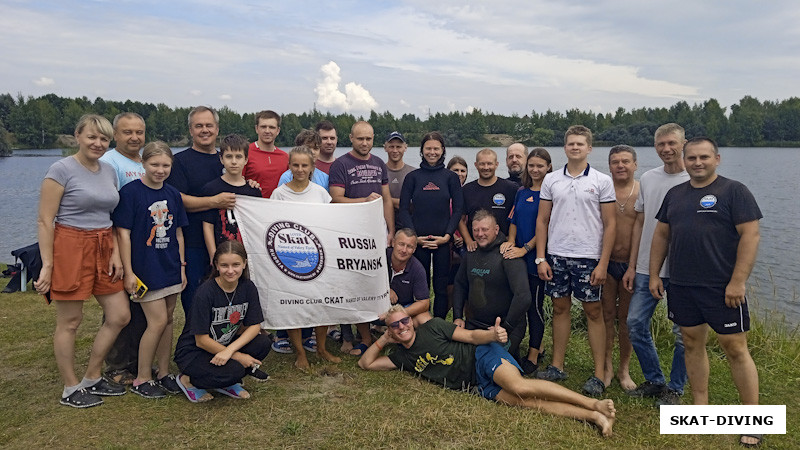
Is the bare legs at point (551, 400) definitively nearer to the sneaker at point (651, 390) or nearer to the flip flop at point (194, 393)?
the sneaker at point (651, 390)

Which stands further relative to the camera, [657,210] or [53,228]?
[657,210]

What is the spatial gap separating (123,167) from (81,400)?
2057 mm

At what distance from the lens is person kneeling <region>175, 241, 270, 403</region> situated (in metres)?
4.56

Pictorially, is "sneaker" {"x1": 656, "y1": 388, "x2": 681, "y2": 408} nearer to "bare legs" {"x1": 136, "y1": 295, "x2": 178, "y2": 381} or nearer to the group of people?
the group of people

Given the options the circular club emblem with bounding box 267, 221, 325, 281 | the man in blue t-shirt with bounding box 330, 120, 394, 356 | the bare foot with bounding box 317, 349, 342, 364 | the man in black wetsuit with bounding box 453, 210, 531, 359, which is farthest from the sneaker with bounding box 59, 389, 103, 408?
the man in black wetsuit with bounding box 453, 210, 531, 359

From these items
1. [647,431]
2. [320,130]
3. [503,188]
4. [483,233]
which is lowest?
[647,431]

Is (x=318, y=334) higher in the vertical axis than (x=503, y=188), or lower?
lower

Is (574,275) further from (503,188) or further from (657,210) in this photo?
(503,188)

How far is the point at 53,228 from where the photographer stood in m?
4.25

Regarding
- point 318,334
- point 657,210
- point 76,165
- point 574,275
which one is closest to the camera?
point 76,165

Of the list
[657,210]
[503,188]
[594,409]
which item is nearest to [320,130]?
[503,188]

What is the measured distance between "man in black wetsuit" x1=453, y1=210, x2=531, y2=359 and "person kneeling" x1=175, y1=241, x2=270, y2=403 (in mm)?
2116

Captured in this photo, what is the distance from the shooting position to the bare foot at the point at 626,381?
5.44 metres

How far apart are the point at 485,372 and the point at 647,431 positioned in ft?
4.66
